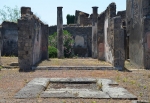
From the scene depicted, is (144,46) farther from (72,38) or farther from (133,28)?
(72,38)

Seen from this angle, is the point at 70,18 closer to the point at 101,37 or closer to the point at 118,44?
the point at 101,37

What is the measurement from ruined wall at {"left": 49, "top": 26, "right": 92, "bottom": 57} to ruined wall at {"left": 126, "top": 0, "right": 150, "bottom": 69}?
11006mm

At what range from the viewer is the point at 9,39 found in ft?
74.6

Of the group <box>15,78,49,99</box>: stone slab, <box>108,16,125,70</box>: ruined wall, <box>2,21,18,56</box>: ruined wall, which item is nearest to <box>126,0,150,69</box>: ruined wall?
<box>108,16,125,70</box>: ruined wall

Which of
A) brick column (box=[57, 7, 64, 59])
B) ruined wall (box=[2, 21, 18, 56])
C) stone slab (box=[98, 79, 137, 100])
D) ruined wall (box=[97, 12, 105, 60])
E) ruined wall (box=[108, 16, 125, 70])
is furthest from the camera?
ruined wall (box=[2, 21, 18, 56])

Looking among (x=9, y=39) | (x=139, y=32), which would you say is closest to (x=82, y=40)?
(x=9, y=39)

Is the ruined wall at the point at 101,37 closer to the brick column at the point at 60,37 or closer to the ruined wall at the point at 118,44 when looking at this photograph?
the ruined wall at the point at 118,44

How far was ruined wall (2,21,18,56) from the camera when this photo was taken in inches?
891

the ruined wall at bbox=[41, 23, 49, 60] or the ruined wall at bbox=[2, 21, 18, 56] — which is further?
the ruined wall at bbox=[2, 21, 18, 56]

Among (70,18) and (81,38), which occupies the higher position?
(70,18)

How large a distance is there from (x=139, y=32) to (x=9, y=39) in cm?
1280

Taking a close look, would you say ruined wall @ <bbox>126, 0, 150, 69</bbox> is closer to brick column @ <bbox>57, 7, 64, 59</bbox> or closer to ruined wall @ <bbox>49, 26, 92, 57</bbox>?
brick column @ <bbox>57, 7, 64, 59</bbox>

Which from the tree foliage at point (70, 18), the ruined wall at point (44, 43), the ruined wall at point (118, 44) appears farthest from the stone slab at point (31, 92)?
the tree foliage at point (70, 18)

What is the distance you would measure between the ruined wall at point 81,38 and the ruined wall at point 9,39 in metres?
6.04
